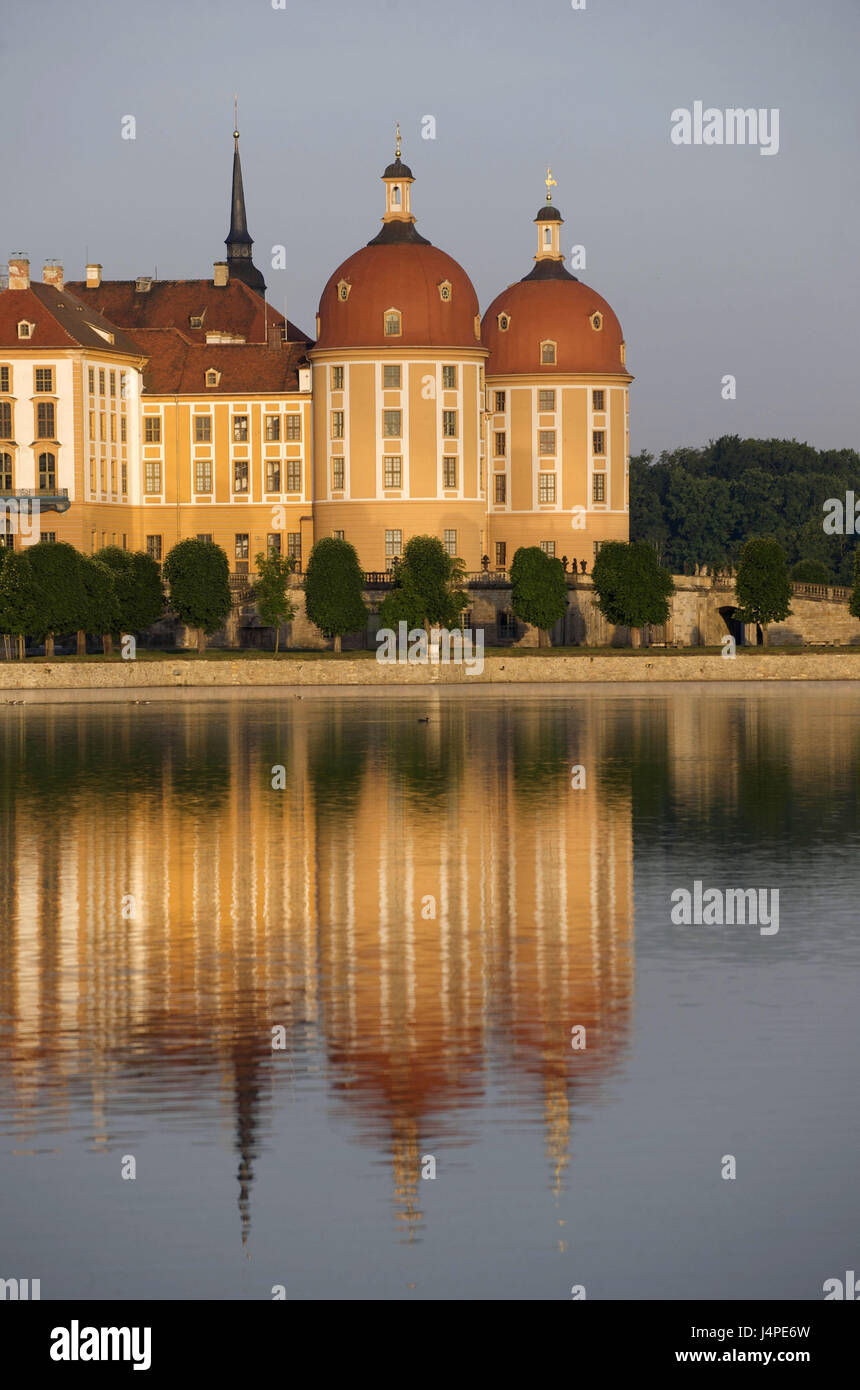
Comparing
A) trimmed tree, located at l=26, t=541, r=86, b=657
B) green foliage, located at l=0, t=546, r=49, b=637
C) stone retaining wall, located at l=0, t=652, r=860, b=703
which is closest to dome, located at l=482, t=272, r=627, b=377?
stone retaining wall, located at l=0, t=652, r=860, b=703

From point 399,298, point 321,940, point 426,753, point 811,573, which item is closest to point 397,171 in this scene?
point 399,298

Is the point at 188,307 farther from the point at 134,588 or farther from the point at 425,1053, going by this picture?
the point at 425,1053

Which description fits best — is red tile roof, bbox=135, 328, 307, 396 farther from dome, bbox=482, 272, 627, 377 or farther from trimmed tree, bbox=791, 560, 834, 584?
trimmed tree, bbox=791, 560, 834, 584

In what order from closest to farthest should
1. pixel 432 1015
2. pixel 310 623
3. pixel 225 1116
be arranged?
pixel 225 1116 → pixel 432 1015 → pixel 310 623

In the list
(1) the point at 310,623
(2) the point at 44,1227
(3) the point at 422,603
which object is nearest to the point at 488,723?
(3) the point at 422,603

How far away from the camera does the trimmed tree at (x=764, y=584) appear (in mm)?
100688

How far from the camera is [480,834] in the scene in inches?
1384

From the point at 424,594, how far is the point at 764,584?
1639 cm

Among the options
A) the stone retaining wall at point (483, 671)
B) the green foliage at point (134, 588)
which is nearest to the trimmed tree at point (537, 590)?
the stone retaining wall at point (483, 671)

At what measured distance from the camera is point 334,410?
105 m

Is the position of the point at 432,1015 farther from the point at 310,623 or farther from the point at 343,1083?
the point at 310,623

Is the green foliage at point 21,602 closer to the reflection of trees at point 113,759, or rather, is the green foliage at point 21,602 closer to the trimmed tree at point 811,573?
the reflection of trees at point 113,759

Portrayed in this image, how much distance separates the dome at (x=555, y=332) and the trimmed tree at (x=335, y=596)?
1900 cm

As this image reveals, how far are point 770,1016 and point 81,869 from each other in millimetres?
13160
